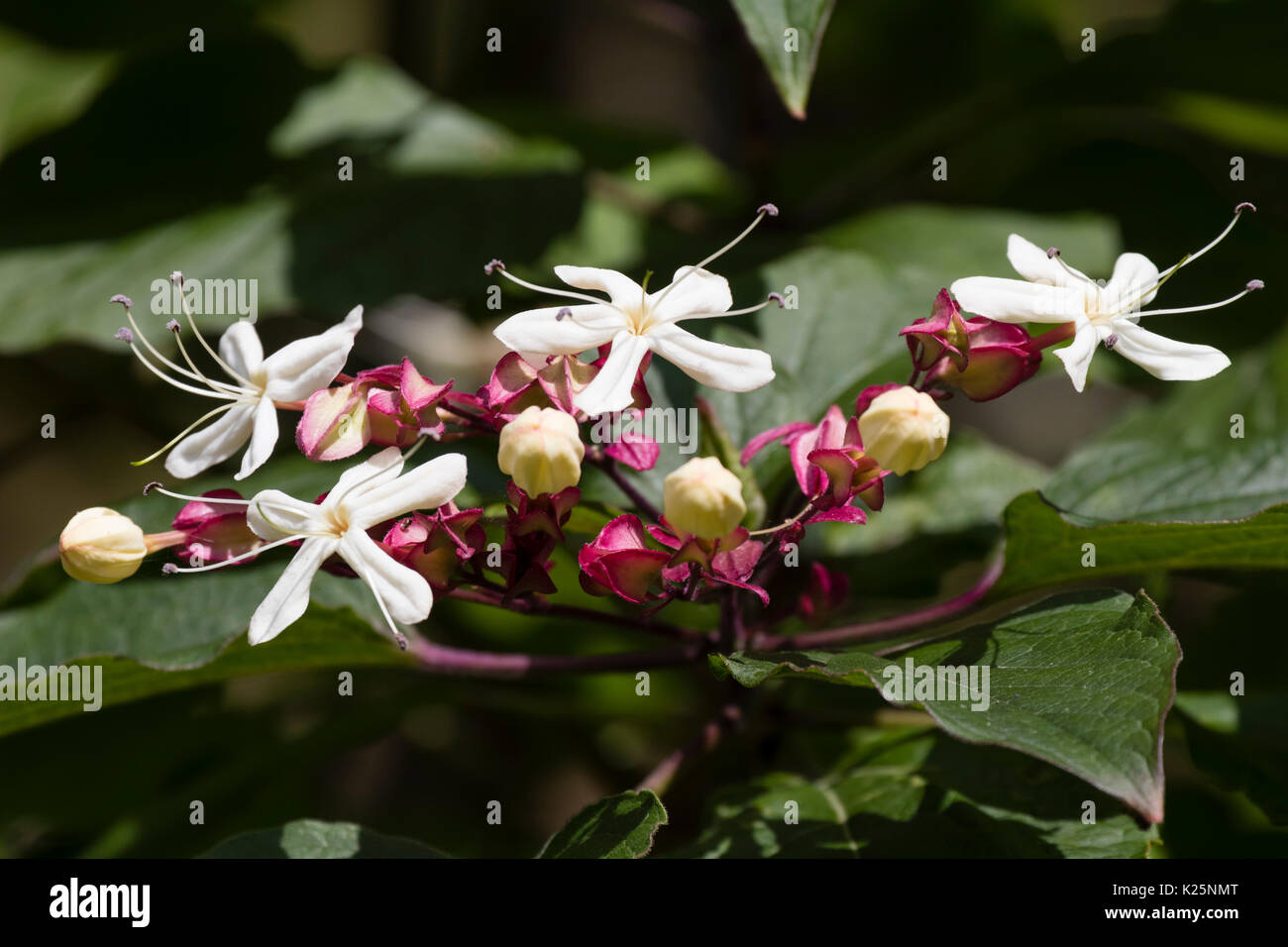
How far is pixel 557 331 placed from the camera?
818mm

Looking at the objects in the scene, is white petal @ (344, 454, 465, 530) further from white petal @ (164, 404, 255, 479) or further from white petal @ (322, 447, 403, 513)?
white petal @ (164, 404, 255, 479)

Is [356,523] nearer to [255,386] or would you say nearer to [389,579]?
[389,579]

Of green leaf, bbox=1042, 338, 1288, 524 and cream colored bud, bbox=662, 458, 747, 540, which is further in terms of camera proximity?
green leaf, bbox=1042, 338, 1288, 524

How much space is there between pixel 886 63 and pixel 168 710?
1.62 m

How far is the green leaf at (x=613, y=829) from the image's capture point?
2.64 feet

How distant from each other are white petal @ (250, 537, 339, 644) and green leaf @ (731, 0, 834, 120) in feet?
1.70

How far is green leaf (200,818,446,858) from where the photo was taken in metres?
0.98

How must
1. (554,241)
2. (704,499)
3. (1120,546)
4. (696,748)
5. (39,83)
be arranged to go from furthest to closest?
1. (39,83)
2. (554,241)
3. (696,748)
4. (1120,546)
5. (704,499)

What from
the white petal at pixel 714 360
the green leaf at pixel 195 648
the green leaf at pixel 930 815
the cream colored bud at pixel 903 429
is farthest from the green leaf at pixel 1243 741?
the green leaf at pixel 195 648

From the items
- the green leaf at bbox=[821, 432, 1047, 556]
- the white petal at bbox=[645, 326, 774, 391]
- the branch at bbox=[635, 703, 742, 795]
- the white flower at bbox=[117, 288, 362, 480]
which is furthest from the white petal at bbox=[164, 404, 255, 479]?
the green leaf at bbox=[821, 432, 1047, 556]

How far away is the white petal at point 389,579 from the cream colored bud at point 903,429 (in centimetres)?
31

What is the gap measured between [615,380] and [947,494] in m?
0.91

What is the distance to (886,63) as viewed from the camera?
7.16ft

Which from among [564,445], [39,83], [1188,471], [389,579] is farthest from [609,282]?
[39,83]
